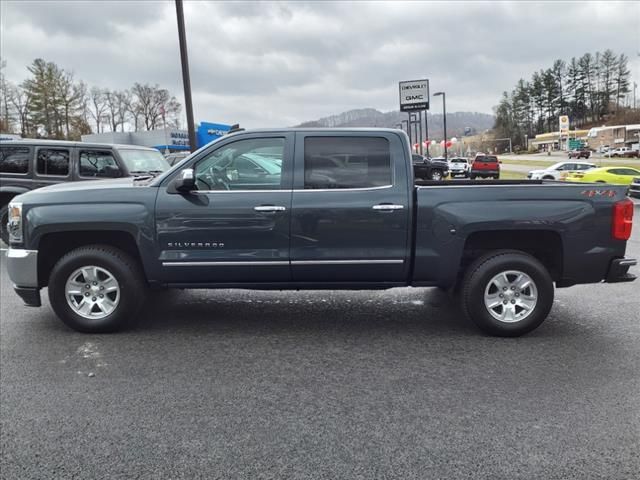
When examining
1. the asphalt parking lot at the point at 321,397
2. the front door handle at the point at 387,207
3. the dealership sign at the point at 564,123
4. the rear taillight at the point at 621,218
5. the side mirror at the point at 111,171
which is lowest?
the asphalt parking lot at the point at 321,397

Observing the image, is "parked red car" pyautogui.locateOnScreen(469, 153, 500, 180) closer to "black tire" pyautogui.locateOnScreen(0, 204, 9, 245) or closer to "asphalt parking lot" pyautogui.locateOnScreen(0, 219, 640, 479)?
"black tire" pyautogui.locateOnScreen(0, 204, 9, 245)

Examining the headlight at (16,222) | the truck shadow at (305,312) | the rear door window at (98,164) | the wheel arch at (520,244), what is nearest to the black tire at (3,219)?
the rear door window at (98,164)

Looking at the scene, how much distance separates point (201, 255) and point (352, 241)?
4.46 feet

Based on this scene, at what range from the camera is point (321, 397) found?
353 cm

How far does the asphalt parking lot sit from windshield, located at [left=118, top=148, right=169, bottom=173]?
186 inches

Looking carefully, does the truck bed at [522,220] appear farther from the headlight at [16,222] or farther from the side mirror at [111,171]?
the side mirror at [111,171]

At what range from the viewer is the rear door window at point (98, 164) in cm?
957

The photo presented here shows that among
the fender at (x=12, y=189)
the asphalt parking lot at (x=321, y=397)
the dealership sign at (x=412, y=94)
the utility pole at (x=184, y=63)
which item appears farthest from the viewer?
the dealership sign at (x=412, y=94)

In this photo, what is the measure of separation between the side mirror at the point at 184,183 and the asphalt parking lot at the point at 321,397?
4.41 ft

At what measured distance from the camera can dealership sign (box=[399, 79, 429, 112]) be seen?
29.8 metres

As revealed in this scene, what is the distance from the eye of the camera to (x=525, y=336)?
473 cm

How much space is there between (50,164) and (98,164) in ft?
2.81

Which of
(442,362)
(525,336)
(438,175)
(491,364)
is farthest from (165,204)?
(438,175)

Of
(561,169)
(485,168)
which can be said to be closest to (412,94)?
(485,168)
